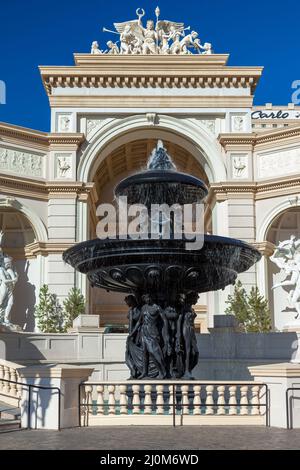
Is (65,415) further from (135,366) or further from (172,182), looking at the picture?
(172,182)

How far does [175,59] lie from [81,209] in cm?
905

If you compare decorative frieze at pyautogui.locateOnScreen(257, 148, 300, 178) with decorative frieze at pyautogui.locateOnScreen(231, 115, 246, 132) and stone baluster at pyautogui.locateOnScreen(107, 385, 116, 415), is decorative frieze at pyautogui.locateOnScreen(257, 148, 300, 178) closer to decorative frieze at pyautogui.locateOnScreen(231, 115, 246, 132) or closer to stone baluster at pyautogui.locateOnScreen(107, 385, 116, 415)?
decorative frieze at pyautogui.locateOnScreen(231, 115, 246, 132)

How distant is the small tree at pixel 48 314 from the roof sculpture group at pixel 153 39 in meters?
13.3

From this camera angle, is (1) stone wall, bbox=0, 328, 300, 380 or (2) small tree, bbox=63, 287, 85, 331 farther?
(2) small tree, bbox=63, 287, 85, 331

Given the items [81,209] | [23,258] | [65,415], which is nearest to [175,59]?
[81,209]

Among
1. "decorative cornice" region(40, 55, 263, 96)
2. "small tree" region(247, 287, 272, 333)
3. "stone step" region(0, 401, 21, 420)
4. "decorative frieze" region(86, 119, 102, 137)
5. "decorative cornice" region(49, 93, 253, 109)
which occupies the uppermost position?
"decorative cornice" region(40, 55, 263, 96)

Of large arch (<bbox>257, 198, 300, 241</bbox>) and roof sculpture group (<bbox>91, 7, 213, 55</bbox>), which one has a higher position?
roof sculpture group (<bbox>91, 7, 213, 55</bbox>)

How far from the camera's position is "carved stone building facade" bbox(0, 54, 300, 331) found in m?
30.2

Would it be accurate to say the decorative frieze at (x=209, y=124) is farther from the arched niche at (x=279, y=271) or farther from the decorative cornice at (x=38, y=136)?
the decorative cornice at (x=38, y=136)

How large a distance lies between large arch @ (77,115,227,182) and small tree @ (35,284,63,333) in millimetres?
6206

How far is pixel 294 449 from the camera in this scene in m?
7.66

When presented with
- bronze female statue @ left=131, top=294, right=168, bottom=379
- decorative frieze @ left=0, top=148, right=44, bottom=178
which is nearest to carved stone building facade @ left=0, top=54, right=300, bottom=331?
decorative frieze @ left=0, top=148, right=44, bottom=178

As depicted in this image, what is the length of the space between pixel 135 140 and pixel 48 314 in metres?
11.1

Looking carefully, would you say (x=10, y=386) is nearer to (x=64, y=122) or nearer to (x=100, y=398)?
(x=100, y=398)
